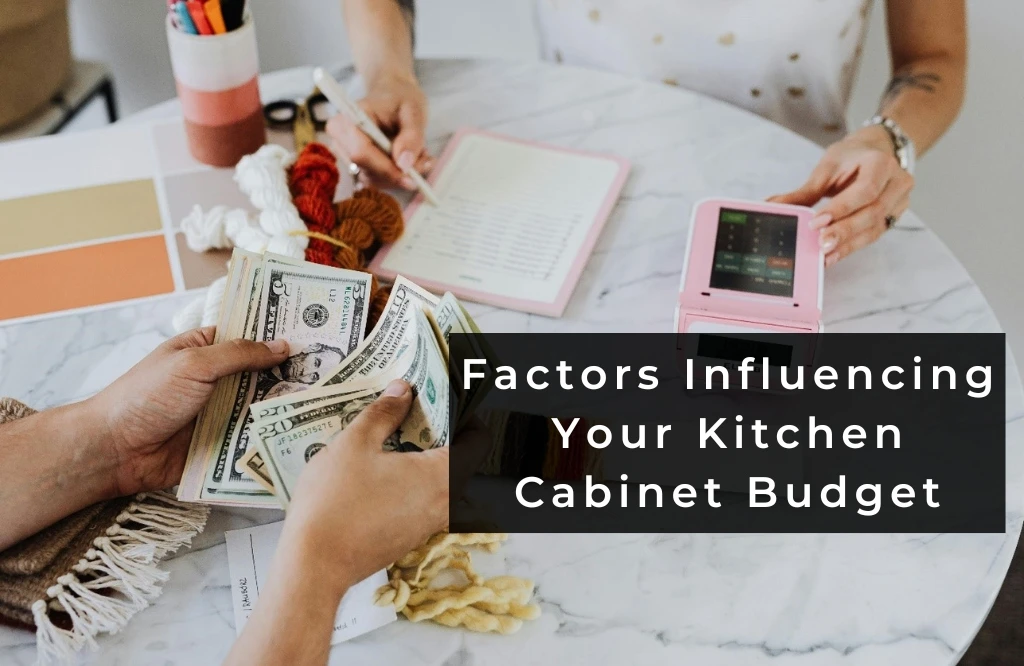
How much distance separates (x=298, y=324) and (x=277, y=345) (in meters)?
0.03

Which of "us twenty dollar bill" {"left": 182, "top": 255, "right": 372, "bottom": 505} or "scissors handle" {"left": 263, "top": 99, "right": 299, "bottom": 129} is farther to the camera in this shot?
"scissors handle" {"left": 263, "top": 99, "right": 299, "bottom": 129}

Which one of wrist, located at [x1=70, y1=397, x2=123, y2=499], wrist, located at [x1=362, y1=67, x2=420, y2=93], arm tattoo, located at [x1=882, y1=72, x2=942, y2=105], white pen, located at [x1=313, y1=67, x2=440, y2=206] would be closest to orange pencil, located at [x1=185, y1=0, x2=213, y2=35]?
white pen, located at [x1=313, y1=67, x2=440, y2=206]

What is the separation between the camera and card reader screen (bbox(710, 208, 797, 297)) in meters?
0.92

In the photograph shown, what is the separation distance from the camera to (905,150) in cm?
113

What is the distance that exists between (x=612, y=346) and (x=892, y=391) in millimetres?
277

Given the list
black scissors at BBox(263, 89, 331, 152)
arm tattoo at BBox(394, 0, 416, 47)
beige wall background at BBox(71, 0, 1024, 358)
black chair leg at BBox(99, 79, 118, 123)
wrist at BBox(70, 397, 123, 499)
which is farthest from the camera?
black chair leg at BBox(99, 79, 118, 123)

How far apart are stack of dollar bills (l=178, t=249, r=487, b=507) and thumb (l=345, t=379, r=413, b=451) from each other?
13 mm

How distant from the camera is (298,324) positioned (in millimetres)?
867

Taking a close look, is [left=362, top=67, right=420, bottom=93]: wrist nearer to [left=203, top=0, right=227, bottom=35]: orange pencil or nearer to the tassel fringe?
[left=203, top=0, right=227, bottom=35]: orange pencil

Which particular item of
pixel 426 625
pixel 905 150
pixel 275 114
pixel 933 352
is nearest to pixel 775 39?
pixel 905 150

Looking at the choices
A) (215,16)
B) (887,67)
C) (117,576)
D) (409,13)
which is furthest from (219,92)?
(887,67)

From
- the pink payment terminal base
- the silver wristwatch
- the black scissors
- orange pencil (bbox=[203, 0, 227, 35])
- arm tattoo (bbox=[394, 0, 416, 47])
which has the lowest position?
the pink payment terminal base

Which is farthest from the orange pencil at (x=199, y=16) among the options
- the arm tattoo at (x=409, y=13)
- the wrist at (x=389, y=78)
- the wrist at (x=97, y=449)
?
the wrist at (x=97, y=449)

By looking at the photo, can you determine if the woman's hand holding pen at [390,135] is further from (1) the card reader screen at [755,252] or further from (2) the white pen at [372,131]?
(1) the card reader screen at [755,252]
